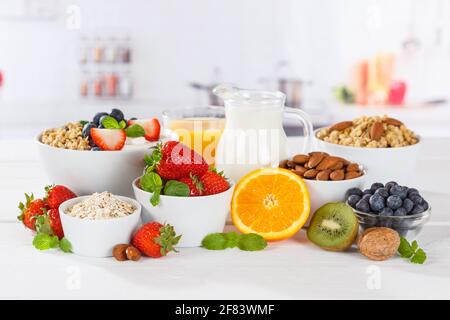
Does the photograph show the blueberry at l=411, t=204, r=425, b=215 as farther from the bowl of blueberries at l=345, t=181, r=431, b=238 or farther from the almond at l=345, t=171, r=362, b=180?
the almond at l=345, t=171, r=362, b=180

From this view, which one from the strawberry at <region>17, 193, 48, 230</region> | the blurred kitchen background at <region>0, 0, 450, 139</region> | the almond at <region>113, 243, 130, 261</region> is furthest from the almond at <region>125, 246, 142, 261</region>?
the blurred kitchen background at <region>0, 0, 450, 139</region>

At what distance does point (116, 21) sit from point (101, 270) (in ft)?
11.0

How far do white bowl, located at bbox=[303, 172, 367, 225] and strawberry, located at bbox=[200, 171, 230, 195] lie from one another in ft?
0.59

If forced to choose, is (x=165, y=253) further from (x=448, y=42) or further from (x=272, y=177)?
(x=448, y=42)

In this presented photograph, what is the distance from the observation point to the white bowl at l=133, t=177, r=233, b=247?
1268 millimetres

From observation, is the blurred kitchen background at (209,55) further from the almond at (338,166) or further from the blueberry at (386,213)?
the blueberry at (386,213)

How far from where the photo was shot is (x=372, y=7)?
4.38 m

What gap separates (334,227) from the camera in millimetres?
1273

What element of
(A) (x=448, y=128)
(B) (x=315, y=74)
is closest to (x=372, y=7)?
(B) (x=315, y=74)

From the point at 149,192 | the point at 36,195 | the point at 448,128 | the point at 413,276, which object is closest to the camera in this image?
the point at 413,276

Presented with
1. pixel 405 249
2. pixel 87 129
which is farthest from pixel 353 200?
pixel 87 129

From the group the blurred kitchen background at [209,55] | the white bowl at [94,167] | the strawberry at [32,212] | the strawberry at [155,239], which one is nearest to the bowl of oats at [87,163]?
the white bowl at [94,167]

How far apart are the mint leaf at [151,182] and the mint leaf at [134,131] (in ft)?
0.62

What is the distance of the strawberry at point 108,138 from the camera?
140 cm
